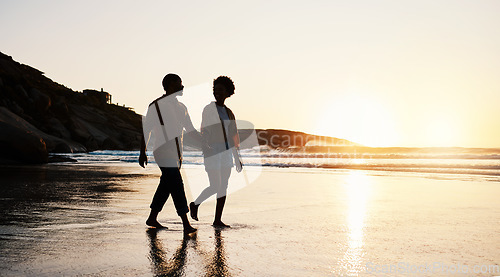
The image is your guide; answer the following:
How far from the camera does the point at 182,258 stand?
12.0ft

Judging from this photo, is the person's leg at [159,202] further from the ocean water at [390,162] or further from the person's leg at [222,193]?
the ocean water at [390,162]

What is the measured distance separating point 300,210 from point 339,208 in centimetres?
67

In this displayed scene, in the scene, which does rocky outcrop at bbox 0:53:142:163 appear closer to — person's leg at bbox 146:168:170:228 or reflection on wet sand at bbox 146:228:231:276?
person's leg at bbox 146:168:170:228

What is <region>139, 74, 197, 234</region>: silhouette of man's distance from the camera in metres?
5.03

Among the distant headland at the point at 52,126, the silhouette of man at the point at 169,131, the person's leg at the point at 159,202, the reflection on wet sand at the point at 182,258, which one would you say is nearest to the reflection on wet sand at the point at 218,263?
the reflection on wet sand at the point at 182,258

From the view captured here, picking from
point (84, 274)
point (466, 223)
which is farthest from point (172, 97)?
point (466, 223)

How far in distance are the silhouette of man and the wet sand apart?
0.49 meters

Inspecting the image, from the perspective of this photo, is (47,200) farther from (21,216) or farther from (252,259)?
(252,259)

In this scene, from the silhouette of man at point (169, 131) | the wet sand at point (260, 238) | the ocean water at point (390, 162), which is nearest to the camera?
the wet sand at point (260, 238)

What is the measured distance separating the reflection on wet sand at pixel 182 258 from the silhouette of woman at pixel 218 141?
956mm

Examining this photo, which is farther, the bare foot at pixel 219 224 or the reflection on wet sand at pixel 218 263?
the bare foot at pixel 219 224

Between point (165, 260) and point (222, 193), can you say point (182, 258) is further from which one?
point (222, 193)

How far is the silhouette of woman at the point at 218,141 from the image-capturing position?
212 inches

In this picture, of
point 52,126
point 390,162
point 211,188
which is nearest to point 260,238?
point 211,188
